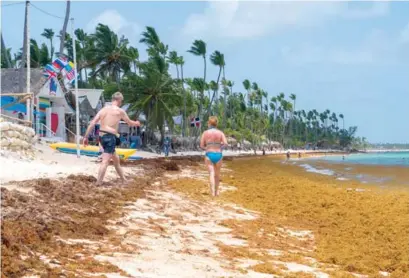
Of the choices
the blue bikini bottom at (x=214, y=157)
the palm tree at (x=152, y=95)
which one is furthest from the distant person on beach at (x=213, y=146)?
the palm tree at (x=152, y=95)

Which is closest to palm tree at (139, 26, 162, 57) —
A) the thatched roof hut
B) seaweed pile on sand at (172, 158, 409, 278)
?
the thatched roof hut

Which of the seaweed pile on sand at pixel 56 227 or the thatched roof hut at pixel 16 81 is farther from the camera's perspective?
the thatched roof hut at pixel 16 81

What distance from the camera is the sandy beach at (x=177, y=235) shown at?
167 inches

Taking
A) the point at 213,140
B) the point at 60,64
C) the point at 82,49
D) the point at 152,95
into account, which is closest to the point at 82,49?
the point at 82,49

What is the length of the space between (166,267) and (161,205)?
401 centimetres

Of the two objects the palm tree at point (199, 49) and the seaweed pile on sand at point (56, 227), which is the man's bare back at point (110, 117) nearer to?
the seaweed pile on sand at point (56, 227)

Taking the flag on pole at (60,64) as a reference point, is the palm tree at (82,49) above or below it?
above

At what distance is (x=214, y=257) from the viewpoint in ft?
16.5

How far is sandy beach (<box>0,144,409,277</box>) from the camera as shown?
4.25 m

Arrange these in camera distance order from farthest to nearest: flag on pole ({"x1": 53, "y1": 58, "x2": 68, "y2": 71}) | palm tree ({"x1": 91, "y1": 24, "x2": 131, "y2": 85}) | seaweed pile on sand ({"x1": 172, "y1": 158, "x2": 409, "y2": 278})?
palm tree ({"x1": 91, "y1": 24, "x2": 131, "y2": 85})
flag on pole ({"x1": 53, "y1": 58, "x2": 68, "y2": 71})
seaweed pile on sand ({"x1": 172, "y1": 158, "x2": 409, "y2": 278})

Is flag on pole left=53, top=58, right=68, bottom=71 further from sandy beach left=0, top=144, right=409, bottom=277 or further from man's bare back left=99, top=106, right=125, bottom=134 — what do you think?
man's bare back left=99, top=106, right=125, bottom=134

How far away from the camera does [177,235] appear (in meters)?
5.95

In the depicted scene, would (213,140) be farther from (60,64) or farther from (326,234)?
(60,64)

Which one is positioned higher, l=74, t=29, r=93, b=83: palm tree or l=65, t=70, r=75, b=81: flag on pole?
l=74, t=29, r=93, b=83: palm tree
